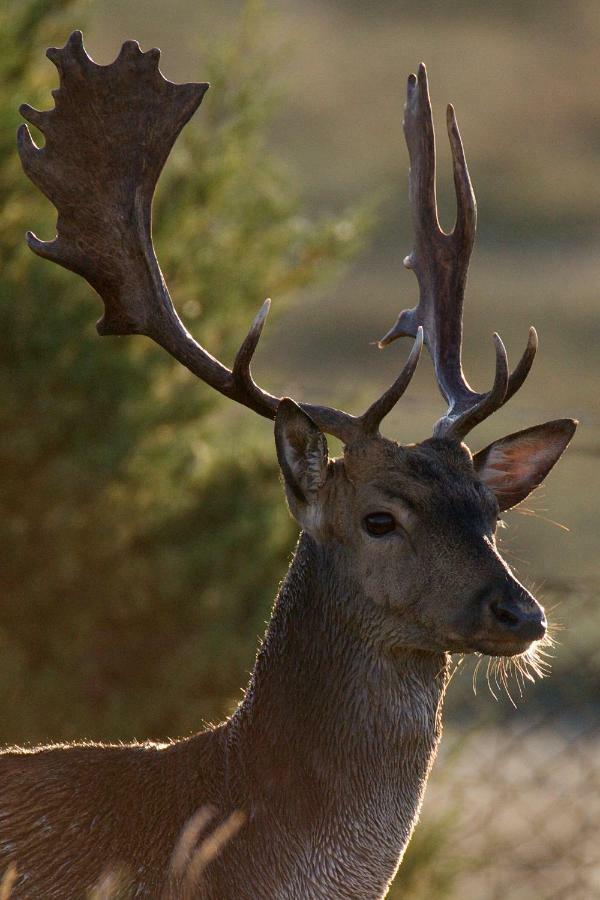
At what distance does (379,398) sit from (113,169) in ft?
3.58

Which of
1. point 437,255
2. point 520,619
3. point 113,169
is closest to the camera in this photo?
point 520,619

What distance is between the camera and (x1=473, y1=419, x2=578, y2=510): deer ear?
12.9 ft

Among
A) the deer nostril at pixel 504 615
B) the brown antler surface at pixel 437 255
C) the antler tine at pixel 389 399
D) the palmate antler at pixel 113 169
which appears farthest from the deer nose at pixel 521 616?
the palmate antler at pixel 113 169

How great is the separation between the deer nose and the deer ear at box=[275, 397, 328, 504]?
21.2 inches

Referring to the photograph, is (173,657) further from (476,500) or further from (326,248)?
(476,500)

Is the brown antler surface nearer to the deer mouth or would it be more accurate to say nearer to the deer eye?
the deer eye

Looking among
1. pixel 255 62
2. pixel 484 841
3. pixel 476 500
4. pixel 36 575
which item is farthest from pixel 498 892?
pixel 476 500

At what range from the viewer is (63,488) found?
6.71 meters

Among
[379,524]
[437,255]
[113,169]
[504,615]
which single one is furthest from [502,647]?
[113,169]

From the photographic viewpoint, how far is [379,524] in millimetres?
3562

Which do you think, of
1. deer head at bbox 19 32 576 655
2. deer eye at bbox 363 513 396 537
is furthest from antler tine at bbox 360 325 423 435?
deer eye at bbox 363 513 396 537

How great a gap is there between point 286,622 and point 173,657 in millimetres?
3295

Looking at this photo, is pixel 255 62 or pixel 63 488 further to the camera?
pixel 255 62

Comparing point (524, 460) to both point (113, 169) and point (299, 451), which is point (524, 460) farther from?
point (113, 169)
